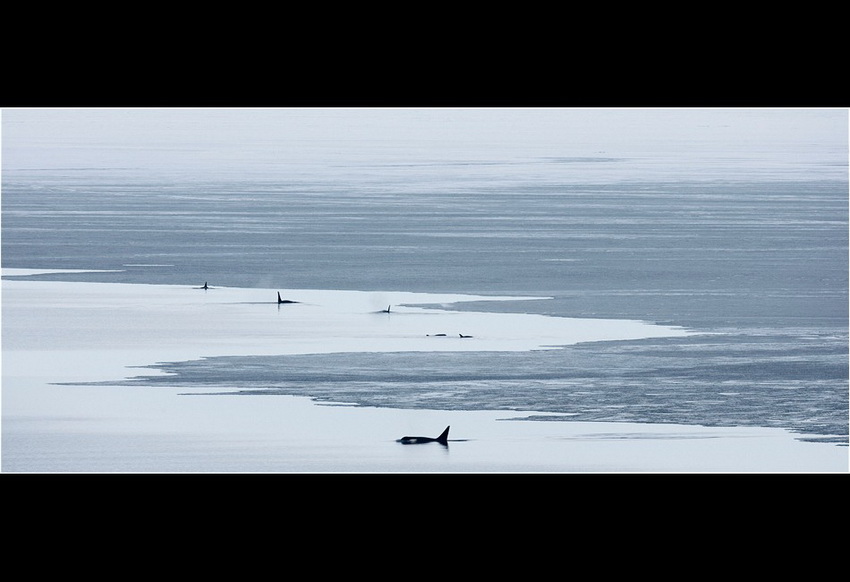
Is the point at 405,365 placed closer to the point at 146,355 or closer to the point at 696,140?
the point at 146,355

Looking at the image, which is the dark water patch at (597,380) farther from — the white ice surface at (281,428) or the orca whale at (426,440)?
the orca whale at (426,440)

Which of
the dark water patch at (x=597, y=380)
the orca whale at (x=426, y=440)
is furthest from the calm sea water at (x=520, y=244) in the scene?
the orca whale at (x=426, y=440)

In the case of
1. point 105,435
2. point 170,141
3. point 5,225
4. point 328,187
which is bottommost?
point 105,435

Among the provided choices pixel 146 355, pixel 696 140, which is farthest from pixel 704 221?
pixel 696 140

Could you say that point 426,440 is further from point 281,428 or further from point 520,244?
point 520,244

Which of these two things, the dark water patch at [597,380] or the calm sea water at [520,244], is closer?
the dark water patch at [597,380]

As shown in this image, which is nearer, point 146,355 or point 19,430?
point 19,430

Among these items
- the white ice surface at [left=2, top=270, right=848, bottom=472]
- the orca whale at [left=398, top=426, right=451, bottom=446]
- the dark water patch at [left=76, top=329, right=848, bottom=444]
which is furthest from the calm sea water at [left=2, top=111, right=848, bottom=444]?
the orca whale at [left=398, top=426, right=451, bottom=446]
